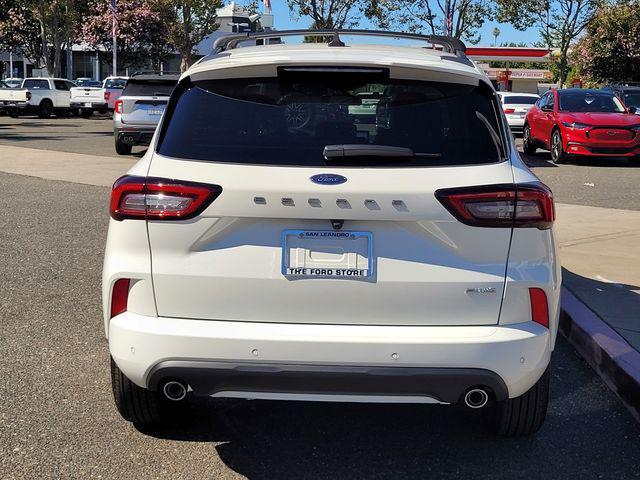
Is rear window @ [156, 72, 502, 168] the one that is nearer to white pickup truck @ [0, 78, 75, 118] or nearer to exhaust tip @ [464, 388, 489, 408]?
exhaust tip @ [464, 388, 489, 408]

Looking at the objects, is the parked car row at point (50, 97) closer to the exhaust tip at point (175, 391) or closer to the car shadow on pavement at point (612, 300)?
the car shadow on pavement at point (612, 300)

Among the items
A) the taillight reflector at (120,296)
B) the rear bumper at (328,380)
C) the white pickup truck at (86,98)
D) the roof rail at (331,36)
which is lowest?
the white pickup truck at (86,98)

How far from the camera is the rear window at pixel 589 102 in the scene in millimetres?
19000

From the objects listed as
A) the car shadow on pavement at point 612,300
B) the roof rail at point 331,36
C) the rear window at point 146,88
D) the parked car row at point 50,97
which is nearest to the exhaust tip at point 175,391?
the roof rail at point 331,36

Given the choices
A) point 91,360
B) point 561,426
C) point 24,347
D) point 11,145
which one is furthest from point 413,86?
point 11,145

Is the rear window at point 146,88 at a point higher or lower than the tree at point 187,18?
lower

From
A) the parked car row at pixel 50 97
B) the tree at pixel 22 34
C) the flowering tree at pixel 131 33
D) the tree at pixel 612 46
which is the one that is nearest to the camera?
the parked car row at pixel 50 97

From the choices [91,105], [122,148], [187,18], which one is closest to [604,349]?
[122,148]

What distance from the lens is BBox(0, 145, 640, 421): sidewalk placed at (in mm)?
5035

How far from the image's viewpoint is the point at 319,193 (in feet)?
11.0

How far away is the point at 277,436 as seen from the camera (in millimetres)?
4199

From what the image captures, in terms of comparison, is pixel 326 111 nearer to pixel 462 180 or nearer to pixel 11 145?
pixel 462 180

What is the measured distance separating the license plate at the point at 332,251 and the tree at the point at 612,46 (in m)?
41.4

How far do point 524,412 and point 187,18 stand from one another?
4115 cm
